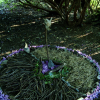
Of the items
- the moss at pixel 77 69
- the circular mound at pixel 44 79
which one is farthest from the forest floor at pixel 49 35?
the circular mound at pixel 44 79

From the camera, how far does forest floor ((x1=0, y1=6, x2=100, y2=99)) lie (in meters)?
4.31

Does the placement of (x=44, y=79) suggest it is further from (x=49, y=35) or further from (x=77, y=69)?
(x=49, y=35)

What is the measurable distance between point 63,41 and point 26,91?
309cm

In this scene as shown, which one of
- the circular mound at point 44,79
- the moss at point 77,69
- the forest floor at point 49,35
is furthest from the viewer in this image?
the forest floor at point 49,35

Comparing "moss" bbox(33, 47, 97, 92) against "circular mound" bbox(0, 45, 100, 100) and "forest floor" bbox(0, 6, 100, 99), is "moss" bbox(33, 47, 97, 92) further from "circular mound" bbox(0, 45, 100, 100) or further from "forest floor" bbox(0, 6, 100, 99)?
"forest floor" bbox(0, 6, 100, 99)

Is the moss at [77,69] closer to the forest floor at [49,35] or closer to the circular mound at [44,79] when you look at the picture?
the circular mound at [44,79]

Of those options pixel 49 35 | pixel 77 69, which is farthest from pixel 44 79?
pixel 49 35

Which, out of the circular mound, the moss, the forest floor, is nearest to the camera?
the circular mound

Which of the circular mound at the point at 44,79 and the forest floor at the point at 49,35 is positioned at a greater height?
the forest floor at the point at 49,35

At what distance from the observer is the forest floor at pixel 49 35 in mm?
4312

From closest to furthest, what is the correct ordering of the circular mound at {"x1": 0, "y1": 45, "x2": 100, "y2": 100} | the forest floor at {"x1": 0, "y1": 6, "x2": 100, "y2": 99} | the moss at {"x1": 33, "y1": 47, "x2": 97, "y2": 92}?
the circular mound at {"x1": 0, "y1": 45, "x2": 100, "y2": 100}
the moss at {"x1": 33, "y1": 47, "x2": 97, "y2": 92}
the forest floor at {"x1": 0, "y1": 6, "x2": 100, "y2": 99}

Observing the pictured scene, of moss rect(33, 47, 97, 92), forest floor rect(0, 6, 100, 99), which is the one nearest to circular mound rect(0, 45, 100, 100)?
moss rect(33, 47, 97, 92)

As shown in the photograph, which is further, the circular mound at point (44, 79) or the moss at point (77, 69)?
the moss at point (77, 69)

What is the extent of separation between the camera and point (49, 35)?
5152mm
